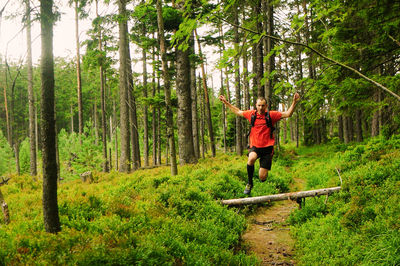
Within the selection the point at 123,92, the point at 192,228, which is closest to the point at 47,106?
the point at 192,228

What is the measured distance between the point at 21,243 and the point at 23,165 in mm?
36100

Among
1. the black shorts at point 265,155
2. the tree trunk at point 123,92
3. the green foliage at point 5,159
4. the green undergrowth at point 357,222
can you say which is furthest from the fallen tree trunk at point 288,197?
the green foliage at point 5,159

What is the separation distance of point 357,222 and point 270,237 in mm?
2235

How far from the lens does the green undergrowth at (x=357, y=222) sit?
4570 mm

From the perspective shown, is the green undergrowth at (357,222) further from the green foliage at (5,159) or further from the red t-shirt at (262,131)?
the green foliage at (5,159)

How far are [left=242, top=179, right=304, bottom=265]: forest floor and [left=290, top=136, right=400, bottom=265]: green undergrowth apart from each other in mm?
297

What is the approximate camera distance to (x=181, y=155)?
45.3 ft

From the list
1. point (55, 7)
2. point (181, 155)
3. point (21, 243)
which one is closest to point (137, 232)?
point (21, 243)

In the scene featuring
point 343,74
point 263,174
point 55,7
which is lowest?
point 263,174

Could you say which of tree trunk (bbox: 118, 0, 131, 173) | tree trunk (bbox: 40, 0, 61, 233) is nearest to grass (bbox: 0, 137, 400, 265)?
tree trunk (bbox: 40, 0, 61, 233)

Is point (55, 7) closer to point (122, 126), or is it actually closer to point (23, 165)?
point (122, 126)

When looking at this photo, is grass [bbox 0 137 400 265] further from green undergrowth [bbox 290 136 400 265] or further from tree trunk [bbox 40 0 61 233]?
tree trunk [bbox 40 0 61 233]

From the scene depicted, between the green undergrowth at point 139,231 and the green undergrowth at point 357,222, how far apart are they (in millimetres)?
1571

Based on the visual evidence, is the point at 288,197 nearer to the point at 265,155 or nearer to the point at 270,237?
the point at 270,237
